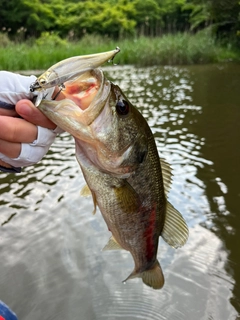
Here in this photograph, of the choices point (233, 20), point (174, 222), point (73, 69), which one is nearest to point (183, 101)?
point (174, 222)

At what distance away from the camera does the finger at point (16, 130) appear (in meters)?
1.47

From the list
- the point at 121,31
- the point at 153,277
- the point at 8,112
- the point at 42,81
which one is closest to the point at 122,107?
the point at 42,81

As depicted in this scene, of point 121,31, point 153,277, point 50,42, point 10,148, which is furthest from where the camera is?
point 121,31

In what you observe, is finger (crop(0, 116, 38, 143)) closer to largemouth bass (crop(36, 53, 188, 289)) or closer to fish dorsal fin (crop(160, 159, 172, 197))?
largemouth bass (crop(36, 53, 188, 289))

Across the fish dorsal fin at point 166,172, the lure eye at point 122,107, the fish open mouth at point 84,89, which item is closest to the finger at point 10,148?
the fish open mouth at point 84,89

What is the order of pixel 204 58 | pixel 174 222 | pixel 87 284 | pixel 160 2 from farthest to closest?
pixel 160 2 → pixel 204 58 → pixel 87 284 → pixel 174 222

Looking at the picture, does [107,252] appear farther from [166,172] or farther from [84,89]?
[84,89]

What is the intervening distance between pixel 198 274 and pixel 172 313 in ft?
1.62

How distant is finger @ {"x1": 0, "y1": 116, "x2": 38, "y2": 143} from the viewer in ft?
4.83

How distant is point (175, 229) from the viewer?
6.29 feet

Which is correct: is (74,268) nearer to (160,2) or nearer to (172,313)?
(172,313)

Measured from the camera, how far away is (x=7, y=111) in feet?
4.93

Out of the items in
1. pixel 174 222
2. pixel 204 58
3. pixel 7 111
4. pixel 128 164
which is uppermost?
pixel 7 111

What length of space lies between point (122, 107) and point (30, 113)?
35cm
